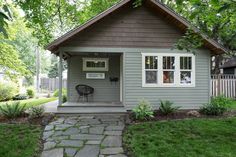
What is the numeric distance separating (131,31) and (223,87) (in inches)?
370

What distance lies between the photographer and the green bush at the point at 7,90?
1775cm

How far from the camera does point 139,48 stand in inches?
389

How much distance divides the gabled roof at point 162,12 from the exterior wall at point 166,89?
2.58 ft

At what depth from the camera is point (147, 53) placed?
9.91 metres

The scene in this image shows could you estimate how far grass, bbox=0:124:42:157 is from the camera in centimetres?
526

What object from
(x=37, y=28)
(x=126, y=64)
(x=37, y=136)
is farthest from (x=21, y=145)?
(x=37, y=28)

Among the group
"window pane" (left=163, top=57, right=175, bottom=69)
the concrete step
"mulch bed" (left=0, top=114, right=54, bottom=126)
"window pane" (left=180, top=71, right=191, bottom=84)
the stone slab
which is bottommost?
the stone slab

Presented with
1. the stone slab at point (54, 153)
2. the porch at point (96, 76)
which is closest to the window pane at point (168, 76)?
the porch at point (96, 76)

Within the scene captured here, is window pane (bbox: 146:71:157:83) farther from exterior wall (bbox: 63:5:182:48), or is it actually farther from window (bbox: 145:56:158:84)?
exterior wall (bbox: 63:5:182:48)

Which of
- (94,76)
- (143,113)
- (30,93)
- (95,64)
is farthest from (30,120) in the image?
(30,93)

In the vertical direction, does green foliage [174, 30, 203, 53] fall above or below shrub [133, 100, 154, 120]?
above

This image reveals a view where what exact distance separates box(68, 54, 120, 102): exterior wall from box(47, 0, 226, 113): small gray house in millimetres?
1553

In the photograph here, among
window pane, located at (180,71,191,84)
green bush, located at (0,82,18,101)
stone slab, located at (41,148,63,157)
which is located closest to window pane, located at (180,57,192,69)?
window pane, located at (180,71,191,84)

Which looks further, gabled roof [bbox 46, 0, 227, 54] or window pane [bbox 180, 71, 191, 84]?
window pane [bbox 180, 71, 191, 84]
